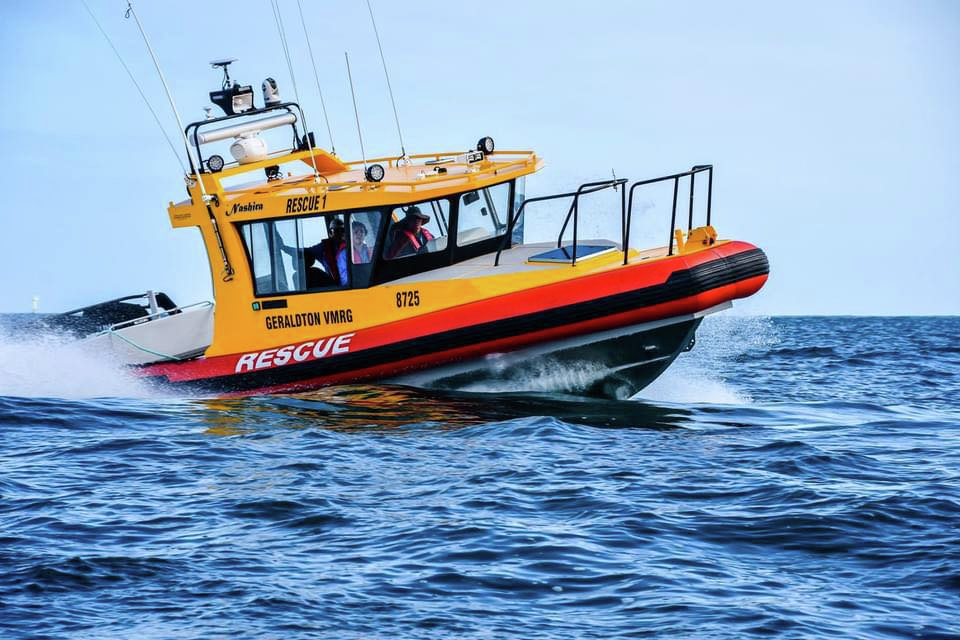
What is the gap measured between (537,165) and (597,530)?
20.1ft

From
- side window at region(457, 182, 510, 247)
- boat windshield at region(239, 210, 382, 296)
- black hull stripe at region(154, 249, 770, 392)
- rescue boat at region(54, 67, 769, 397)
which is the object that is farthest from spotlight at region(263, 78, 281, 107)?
black hull stripe at region(154, 249, 770, 392)

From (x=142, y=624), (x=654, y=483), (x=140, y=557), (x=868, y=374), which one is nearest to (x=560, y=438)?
(x=654, y=483)

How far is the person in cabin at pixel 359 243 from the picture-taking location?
35.8 feet

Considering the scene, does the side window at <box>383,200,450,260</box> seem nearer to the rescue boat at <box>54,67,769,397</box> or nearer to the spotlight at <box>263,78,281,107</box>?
the rescue boat at <box>54,67,769,397</box>

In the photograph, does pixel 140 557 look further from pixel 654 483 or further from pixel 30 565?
pixel 654 483

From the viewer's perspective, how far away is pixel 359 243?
10906 millimetres

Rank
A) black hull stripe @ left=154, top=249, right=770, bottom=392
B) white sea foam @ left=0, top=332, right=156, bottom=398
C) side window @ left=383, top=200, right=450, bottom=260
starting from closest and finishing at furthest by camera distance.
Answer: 1. black hull stripe @ left=154, top=249, right=770, bottom=392
2. side window @ left=383, top=200, right=450, bottom=260
3. white sea foam @ left=0, top=332, right=156, bottom=398

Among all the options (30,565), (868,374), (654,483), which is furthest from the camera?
(868,374)

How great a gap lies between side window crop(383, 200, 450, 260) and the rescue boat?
1cm

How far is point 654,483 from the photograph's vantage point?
282 inches

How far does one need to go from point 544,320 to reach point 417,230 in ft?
5.83

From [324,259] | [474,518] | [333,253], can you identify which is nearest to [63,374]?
[324,259]

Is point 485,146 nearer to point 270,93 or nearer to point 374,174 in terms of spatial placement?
point 374,174

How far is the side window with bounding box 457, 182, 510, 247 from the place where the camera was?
1110 cm
